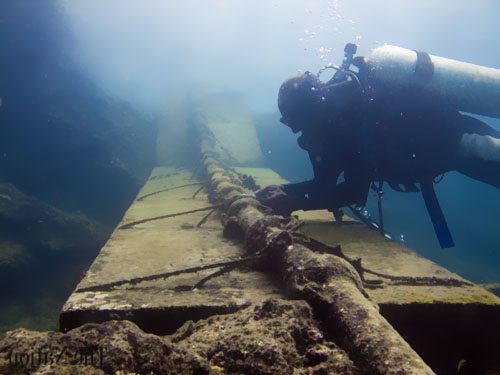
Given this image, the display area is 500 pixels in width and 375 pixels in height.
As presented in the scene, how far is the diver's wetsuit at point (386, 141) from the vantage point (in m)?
4.32

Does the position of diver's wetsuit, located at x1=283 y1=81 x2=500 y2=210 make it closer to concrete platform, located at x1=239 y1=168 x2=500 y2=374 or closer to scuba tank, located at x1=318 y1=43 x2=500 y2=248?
scuba tank, located at x1=318 y1=43 x2=500 y2=248

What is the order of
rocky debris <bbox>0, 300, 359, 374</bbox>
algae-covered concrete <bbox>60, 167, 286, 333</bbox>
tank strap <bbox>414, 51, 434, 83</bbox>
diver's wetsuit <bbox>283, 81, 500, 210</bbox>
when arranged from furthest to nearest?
tank strap <bbox>414, 51, 434, 83</bbox> → diver's wetsuit <bbox>283, 81, 500, 210</bbox> → algae-covered concrete <bbox>60, 167, 286, 333</bbox> → rocky debris <bbox>0, 300, 359, 374</bbox>

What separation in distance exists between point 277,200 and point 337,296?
2.70m

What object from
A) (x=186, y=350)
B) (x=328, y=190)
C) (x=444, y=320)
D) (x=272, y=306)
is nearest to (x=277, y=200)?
(x=328, y=190)

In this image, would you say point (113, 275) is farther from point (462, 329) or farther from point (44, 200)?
point (44, 200)

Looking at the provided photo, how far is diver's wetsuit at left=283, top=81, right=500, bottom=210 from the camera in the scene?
14.2ft

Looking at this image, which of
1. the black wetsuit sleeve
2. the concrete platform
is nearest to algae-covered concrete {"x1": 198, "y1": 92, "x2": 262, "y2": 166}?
the black wetsuit sleeve

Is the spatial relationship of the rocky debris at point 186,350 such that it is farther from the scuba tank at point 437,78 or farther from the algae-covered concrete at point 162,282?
the scuba tank at point 437,78

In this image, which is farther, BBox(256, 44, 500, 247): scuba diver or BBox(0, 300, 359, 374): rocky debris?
BBox(256, 44, 500, 247): scuba diver

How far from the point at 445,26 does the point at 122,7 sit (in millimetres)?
42022

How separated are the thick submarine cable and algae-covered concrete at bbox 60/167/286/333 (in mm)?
274

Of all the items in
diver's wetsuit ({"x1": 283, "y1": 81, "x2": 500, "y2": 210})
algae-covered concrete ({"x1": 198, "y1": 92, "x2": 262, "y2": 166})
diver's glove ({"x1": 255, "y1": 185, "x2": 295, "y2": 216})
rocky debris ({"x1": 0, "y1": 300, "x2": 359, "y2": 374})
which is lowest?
algae-covered concrete ({"x1": 198, "y1": 92, "x2": 262, "y2": 166})

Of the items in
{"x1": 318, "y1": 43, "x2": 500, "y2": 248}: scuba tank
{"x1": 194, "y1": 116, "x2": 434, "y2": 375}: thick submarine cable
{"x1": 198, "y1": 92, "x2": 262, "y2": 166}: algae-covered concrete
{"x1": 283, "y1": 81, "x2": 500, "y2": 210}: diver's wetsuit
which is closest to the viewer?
{"x1": 194, "y1": 116, "x2": 434, "y2": 375}: thick submarine cable

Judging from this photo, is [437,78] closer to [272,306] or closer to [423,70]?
[423,70]
